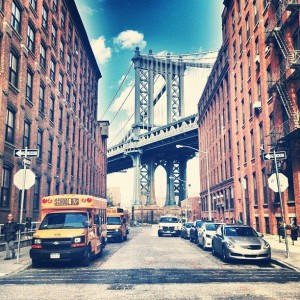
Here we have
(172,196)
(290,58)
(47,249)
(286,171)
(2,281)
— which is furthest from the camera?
(172,196)

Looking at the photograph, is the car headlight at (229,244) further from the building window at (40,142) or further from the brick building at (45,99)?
the building window at (40,142)

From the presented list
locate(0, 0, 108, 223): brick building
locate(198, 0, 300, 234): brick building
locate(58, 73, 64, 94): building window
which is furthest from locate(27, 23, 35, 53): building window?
locate(198, 0, 300, 234): brick building

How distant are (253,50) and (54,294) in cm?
3004

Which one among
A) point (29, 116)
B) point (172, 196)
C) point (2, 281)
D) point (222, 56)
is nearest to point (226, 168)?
point (222, 56)

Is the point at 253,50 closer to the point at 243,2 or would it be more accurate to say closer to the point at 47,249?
the point at 243,2

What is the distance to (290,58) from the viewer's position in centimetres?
2414

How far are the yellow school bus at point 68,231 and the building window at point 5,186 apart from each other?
7.53 metres

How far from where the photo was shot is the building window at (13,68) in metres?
23.6

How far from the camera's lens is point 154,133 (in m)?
83.4

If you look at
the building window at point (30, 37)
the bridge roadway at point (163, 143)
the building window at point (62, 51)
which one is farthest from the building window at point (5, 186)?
the bridge roadway at point (163, 143)

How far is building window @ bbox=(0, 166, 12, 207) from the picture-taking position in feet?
71.6

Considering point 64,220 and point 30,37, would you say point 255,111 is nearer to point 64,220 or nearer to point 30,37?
point 30,37

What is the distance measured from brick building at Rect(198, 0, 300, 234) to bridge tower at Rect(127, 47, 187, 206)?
1322 inches

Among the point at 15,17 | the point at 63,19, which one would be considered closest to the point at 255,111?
the point at 15,17
